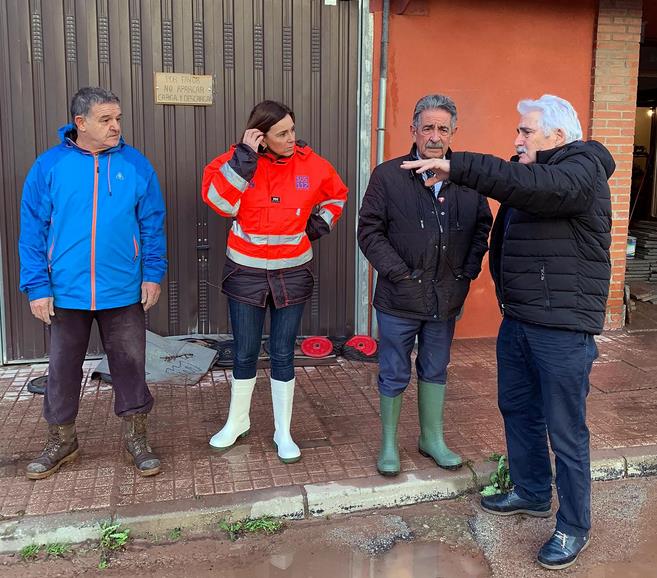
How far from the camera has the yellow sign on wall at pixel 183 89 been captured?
5500 mm

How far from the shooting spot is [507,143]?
247 inches

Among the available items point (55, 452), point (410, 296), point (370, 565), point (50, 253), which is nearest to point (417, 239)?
point (410, 296)

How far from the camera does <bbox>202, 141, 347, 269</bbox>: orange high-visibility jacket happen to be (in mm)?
3518

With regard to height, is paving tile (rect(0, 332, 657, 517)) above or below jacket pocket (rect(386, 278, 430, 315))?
below

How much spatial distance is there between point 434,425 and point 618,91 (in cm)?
439

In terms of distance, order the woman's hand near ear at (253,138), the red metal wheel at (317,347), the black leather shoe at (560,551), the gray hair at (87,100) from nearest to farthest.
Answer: the black leather shoe at (560,551) → the gray hair at (87,100) → the woman's hand near ear at (253,138) → the red metal wheel at (317,347)

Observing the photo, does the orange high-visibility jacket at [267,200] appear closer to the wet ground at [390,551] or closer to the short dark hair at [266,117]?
the short dark hair at [266,117]

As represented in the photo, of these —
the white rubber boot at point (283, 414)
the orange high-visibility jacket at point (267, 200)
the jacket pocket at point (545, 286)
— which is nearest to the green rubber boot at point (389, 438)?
the white rubber boot at point (283, 414)

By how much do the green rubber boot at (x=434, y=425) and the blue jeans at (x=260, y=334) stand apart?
799 mm

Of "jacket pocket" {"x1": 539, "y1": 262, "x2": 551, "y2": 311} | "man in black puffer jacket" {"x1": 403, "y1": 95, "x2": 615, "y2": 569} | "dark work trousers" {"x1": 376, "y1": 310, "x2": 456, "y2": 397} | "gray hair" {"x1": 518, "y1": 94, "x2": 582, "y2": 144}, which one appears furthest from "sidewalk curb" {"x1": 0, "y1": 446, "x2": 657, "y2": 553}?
"gray hair" {"x1": 518, "y1": 94, "x2": 582, "y2": 144}

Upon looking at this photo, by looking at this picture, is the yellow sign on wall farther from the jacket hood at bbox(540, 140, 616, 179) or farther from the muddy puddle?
the muddy puddle

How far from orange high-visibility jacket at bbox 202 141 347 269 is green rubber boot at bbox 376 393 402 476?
3.15 feet

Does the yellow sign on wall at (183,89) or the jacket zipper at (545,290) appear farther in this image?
the yellow sign on wall at (183,89)

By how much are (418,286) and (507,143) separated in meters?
3.28
